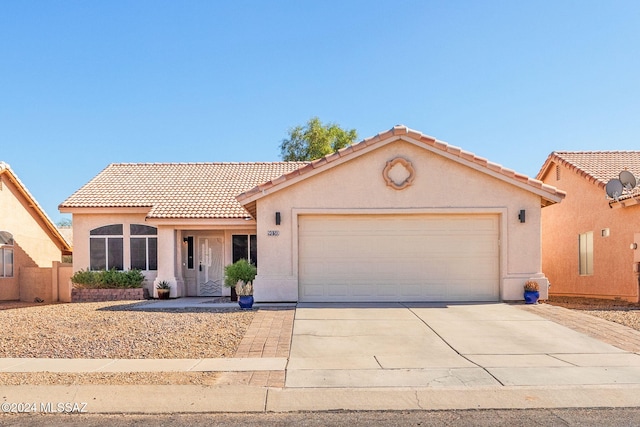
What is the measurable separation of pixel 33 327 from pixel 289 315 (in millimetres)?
5356

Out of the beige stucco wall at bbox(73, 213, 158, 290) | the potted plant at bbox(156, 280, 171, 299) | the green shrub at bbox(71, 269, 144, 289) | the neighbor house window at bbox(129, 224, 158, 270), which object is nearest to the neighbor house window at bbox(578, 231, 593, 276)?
the potted plant at bbox(156, 280, 171, 299)

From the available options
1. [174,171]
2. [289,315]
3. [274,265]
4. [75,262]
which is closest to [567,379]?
[289,315]

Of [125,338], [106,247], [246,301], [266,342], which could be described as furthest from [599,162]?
[106,247]

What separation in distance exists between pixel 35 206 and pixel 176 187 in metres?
6.91

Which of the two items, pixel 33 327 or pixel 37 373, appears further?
pixel 33 327

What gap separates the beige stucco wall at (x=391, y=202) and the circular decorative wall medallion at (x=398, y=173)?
0.42 ft

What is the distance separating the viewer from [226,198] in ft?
63.6

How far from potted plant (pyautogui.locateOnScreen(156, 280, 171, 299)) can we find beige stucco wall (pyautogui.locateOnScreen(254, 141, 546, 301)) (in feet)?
16.5

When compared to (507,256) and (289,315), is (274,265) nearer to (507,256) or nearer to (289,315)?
(289,315)

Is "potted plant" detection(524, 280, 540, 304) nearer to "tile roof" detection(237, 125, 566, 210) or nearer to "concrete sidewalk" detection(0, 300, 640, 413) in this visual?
"concrete sidewalk" detection(0, 300, 640, 413)

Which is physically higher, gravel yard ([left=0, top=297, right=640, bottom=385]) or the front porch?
the front porch

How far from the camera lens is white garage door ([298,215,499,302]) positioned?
46.8ft

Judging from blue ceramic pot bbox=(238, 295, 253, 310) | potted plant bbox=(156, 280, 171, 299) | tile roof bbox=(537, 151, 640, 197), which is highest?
tile roof bbox=(537, 151, 640, 197)

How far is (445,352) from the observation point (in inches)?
351
